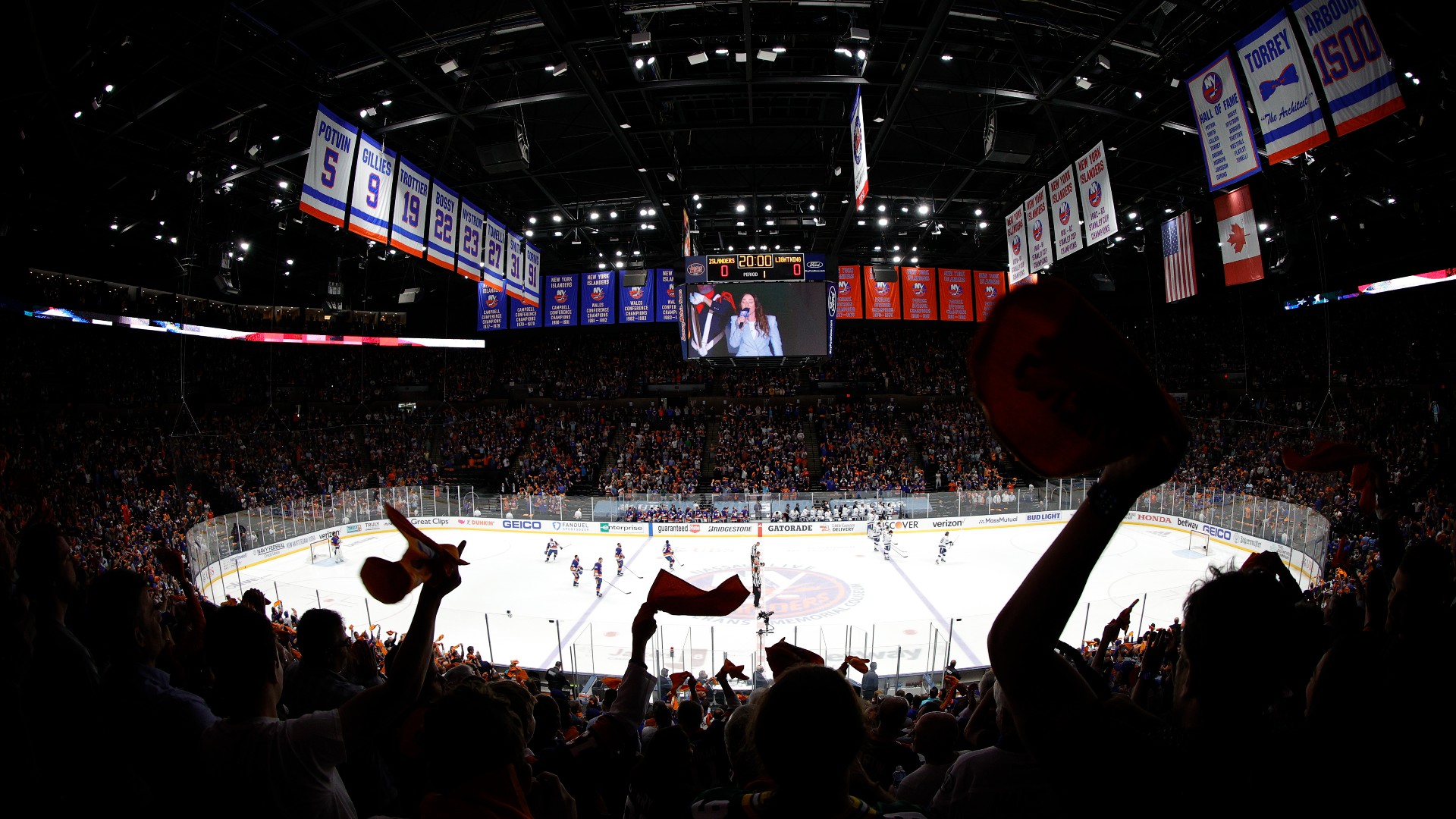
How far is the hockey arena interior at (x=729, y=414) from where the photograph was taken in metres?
1.51

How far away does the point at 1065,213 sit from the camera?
1589cm

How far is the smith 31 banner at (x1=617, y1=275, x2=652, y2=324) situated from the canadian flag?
870 inches

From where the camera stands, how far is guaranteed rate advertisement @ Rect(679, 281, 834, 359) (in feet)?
74.3

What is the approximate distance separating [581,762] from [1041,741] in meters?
2.40

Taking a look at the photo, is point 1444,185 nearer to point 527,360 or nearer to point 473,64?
point 473,64

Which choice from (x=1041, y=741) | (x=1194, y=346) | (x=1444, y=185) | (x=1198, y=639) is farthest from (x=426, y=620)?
(x=1194, y=346)

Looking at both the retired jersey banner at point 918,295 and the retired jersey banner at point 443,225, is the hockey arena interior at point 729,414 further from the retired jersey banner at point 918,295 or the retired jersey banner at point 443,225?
the retired jersey banner at point 918,295

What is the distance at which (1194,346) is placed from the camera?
37375 millimetres

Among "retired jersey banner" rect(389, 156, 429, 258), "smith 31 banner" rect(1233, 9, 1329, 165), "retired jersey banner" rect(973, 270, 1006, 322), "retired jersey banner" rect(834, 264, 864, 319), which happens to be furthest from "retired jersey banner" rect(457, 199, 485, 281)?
"retired jersey banner" rect(973, 270, 1006, 322)

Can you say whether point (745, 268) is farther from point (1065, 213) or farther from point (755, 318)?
point (1065, 213)

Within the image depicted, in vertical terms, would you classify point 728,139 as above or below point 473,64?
above

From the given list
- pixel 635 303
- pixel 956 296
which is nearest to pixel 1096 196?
pixel 956 296

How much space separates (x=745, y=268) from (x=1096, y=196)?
10990mm

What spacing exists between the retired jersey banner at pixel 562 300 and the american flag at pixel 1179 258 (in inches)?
942
